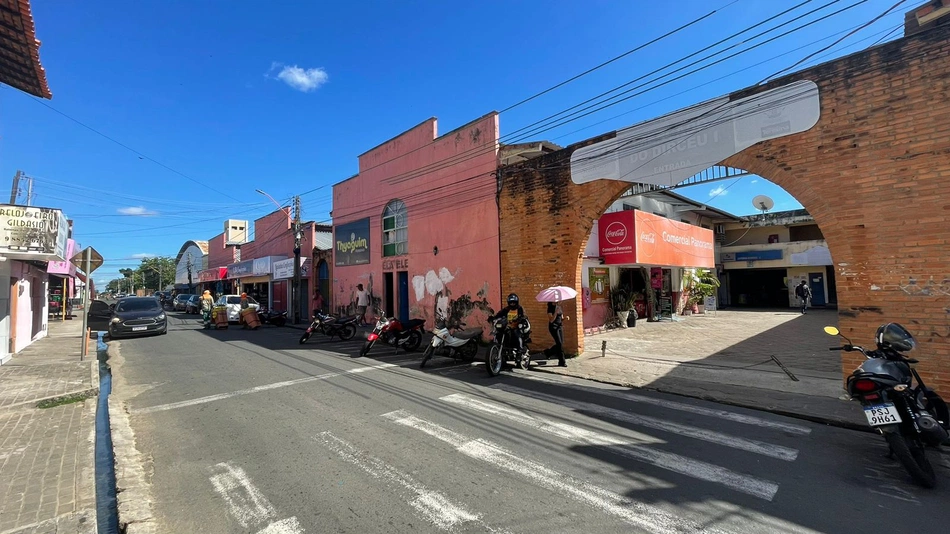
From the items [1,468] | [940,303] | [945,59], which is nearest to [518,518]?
[1,468]

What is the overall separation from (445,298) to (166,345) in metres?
8.89

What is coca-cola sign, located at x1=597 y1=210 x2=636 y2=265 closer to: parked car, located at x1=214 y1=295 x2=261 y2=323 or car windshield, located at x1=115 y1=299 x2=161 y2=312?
parked car, located at x1=214 y1=295 x2=261 y2=323

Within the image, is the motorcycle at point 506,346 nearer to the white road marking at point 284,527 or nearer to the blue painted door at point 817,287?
the white road marking at point 284,527

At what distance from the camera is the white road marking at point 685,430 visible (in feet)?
15.0

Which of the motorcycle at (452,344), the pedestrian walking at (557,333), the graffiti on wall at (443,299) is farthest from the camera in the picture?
the graffiti on wall at (443,299)

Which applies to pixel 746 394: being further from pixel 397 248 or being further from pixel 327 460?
pixel 397 248

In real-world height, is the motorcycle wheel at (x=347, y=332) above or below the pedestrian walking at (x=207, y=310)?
below

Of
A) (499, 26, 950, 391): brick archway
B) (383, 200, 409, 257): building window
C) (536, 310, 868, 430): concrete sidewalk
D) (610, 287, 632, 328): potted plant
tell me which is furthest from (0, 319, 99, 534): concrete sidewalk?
(610, 287, 632, 328): potted plant

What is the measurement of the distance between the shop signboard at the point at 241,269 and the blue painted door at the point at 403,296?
17.5 m

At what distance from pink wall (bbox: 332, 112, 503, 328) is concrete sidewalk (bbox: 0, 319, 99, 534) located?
9278 millimetres

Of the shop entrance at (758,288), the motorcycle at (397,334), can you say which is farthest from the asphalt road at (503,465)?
the shop entrance at (758,288)

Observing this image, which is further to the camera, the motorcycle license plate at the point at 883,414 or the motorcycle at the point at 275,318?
the motorcycle at the point at 275,318

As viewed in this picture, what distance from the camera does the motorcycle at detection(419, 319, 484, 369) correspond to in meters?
9.80

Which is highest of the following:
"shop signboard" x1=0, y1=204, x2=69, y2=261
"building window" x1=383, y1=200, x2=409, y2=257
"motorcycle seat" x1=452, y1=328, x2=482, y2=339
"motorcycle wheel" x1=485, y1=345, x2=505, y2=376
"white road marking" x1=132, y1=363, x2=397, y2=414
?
"building window" x1=383, y1=200, x2=409, y2=257
